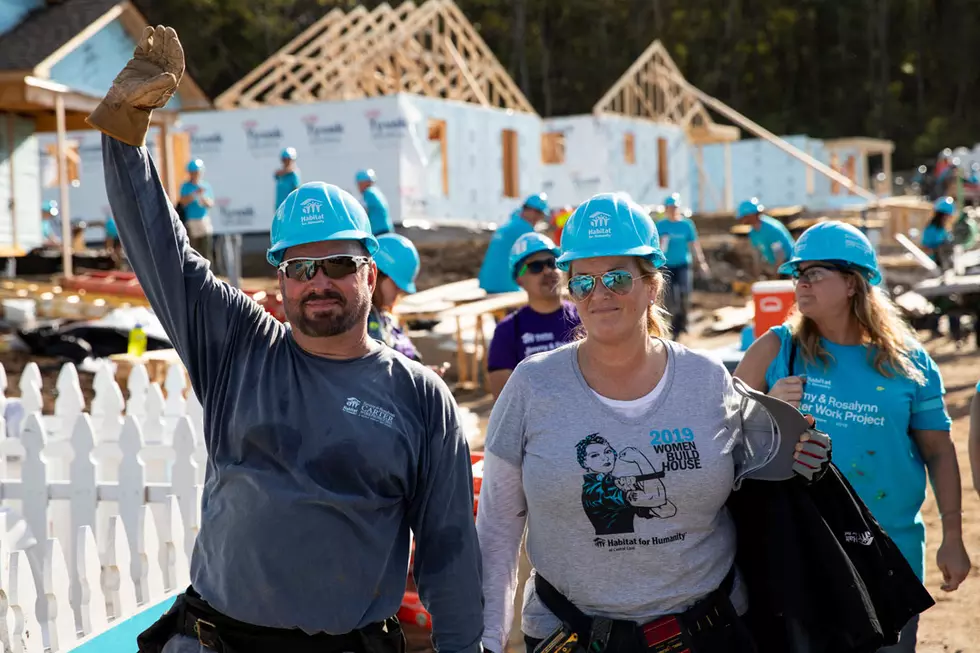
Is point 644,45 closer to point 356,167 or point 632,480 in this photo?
point 356,167

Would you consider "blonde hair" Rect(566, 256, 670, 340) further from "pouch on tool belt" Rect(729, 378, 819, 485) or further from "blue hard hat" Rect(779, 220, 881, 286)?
"blue hard hat" Rect(779, 220, 881, 286)

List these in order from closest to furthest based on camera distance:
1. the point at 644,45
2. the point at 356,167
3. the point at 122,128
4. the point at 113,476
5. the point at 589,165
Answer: the point at 122,128 → the point at 113,476 → the point at 356,167 → the point at 589,165 → the point at 644,45

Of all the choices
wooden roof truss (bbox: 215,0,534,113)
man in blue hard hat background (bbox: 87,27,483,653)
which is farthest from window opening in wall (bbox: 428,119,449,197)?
man in blue hard hat background (bbox: 87,27,483,653)

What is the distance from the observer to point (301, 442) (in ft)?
8.48

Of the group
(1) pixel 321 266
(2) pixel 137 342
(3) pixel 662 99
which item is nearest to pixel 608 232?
(1) pixel 321 266

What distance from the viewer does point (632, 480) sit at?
2.66 meters

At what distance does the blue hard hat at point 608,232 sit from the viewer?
2814 millimetres

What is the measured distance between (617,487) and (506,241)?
9397mm

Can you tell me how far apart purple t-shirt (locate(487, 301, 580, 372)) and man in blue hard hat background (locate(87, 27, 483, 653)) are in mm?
2732

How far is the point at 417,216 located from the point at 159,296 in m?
22.8

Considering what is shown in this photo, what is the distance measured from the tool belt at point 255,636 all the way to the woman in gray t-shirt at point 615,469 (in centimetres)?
32

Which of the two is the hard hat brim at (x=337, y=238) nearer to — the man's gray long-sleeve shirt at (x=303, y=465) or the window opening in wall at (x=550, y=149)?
the man's gray long-sleeve shirt at (x=303, y=465)

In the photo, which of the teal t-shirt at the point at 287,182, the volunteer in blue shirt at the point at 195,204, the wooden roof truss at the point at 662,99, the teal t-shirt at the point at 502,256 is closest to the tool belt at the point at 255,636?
the teal t-shirt at the point at 502,256

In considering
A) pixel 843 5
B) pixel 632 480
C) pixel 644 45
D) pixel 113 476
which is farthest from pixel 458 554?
pixel 843 5
